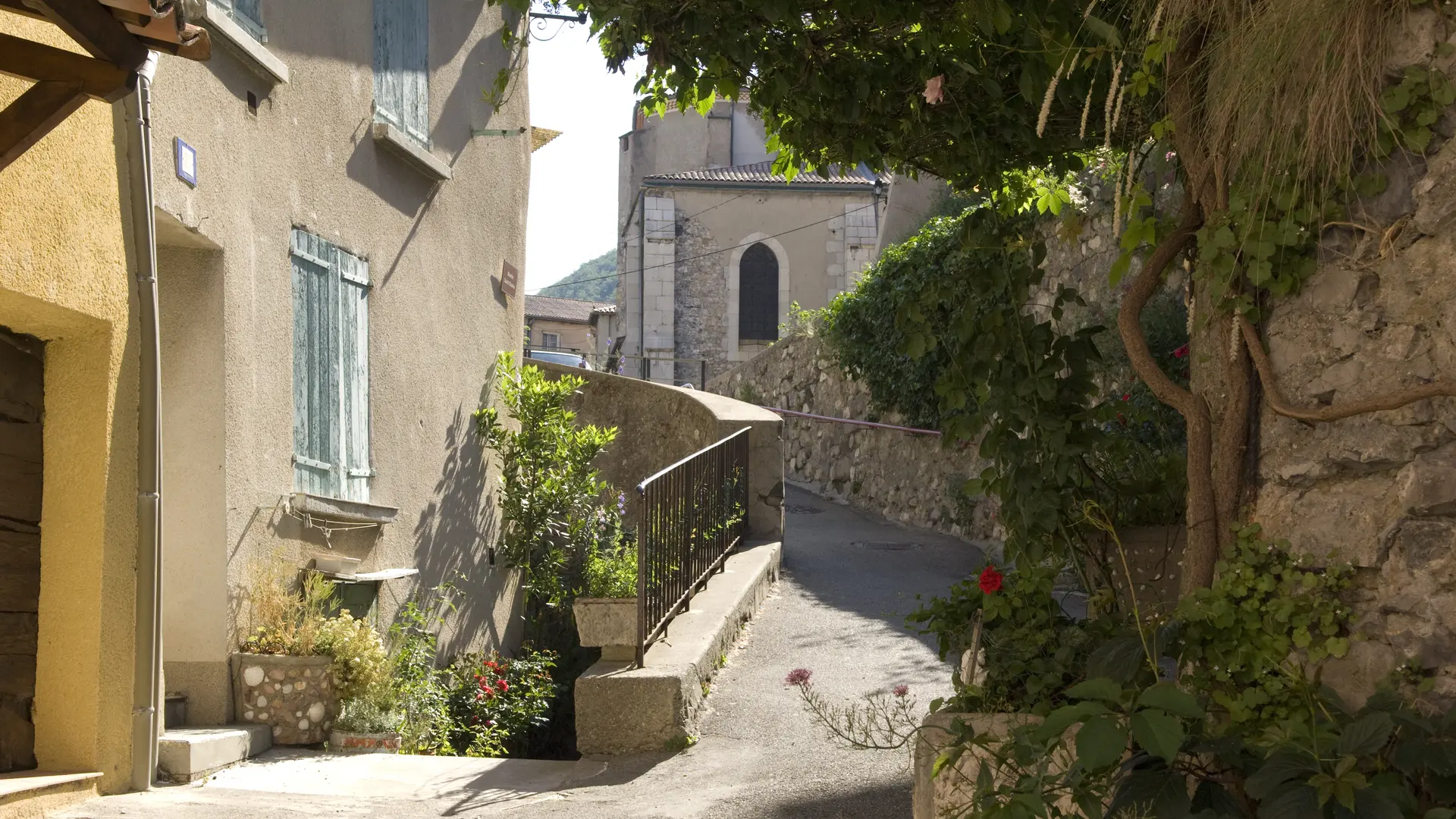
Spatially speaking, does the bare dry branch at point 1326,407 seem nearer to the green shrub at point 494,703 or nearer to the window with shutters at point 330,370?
the window with shutters at point 330,370

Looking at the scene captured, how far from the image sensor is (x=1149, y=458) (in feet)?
14.3

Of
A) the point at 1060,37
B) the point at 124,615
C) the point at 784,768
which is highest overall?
the point at 1060,37

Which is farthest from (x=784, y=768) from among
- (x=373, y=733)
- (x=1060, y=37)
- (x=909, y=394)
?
(x=909, y=394)

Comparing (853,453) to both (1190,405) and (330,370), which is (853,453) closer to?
(330,370)

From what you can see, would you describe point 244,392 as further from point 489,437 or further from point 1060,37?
point 1060,37

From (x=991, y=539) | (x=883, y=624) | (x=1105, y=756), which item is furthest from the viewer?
(x=991, y=539)

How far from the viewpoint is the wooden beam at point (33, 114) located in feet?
11.0

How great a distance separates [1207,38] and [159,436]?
3708 mm

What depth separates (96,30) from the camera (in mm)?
3264

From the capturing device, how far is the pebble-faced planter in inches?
204

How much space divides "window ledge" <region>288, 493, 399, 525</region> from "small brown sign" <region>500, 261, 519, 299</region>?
2.48 meters

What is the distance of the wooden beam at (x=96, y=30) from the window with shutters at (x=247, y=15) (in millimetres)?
1794

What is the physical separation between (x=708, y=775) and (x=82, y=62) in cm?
328

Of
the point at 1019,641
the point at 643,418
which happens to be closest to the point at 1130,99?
the point at 1019,641
